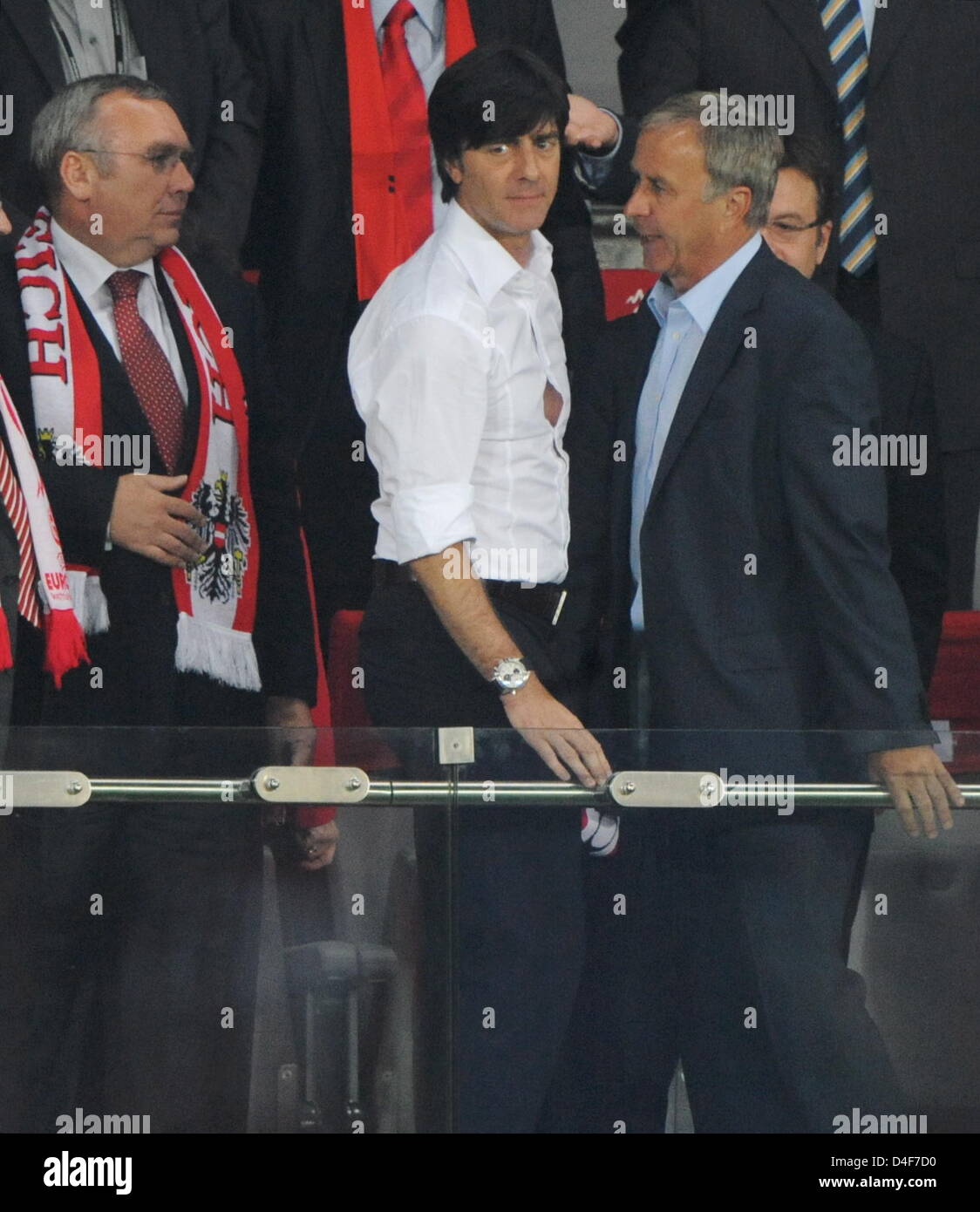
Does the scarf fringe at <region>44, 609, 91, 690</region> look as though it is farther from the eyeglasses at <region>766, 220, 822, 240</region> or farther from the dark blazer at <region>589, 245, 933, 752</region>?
the eyeglasses at <region>766, 220, 822, 240</region>

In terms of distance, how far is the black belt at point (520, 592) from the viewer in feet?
10.5

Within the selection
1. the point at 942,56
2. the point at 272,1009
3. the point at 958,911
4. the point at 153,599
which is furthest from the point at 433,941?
the point at 942,56

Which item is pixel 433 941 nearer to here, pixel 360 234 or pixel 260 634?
pixel 260 634

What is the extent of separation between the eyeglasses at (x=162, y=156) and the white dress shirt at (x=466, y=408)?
41 cm

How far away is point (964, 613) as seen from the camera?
3643 millimetres

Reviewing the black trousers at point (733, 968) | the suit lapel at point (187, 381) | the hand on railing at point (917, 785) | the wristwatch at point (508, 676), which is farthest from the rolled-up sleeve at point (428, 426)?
the hand on railing at point (917, 785)

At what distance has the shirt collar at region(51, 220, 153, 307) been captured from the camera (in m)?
3.35

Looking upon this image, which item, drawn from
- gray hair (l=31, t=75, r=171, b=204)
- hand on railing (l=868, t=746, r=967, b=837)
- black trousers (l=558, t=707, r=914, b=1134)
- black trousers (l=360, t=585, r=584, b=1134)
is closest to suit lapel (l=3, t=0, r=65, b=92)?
gray hair (l=31, t=75, r=171, b=204)

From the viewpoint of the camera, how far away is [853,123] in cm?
376

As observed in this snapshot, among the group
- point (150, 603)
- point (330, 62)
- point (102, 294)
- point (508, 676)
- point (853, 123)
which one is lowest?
point (508, 676)

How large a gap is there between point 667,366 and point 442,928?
1.01m

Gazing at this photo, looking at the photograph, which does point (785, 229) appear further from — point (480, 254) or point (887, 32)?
point (480, 254)

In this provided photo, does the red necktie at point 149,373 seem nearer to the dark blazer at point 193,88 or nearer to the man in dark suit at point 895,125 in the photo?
the dark blazer at point 193,88

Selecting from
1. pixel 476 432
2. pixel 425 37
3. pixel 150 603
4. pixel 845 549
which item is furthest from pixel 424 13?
pixel 845 549
